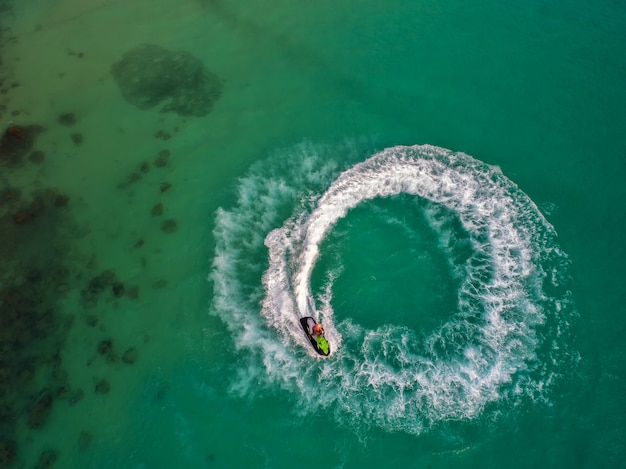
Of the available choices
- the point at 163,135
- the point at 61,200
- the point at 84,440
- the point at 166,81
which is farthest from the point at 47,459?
the point at 166,81

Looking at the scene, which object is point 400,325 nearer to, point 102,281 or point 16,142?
point 102,281

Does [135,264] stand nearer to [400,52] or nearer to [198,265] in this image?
[198,265]

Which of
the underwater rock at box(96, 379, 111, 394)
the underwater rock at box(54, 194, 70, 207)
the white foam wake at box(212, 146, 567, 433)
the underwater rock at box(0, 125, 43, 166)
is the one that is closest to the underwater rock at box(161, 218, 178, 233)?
the white foam wake at box(212, 146, 567, 433)

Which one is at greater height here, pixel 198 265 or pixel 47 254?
pixel 198 265

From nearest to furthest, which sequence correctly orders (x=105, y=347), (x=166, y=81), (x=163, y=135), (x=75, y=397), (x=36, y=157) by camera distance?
(x=75, y=397) → (x=105, y=347) → (x=36, y=157) → (x=163, y=135) → (x=166, y=81)

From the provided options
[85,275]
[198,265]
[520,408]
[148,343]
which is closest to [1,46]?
[85,275]

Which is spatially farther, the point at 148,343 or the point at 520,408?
the point at 148,343

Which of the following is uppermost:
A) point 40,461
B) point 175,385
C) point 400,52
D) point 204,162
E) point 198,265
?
point 400,52

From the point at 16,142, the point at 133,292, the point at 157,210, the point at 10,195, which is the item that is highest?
the point at 157,210
